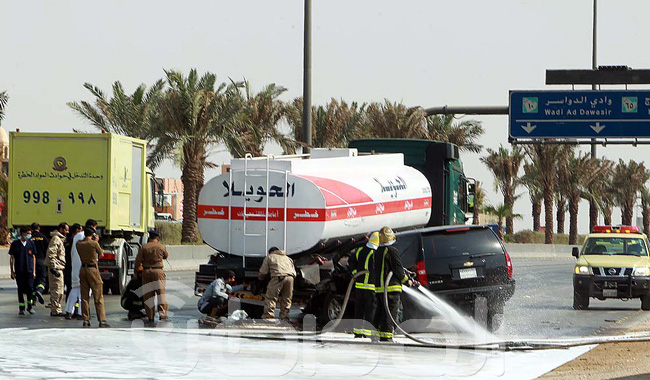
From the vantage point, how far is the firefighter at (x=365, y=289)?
17.9 m

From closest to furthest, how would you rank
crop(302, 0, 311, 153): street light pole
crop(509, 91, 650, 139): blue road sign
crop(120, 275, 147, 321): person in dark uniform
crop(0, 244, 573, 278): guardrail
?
crop(120, 275, 147, 321): person in dark uniform < crop(302, 0, 311, 153): street light pole < crop(0, 244, 573, 278): guardrail < crop(509, 91, 650, 139): blue road sign

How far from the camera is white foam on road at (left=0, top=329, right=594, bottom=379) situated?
13789 millimetres

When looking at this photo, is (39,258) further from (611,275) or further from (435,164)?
(611,275)

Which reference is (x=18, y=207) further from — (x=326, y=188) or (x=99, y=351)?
(x=99, y=351)

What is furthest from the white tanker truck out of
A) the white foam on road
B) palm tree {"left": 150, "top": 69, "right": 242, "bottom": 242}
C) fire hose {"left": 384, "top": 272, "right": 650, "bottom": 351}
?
palm tree {"left": 150, "top": 69, "right": 242, "bottom": 242}

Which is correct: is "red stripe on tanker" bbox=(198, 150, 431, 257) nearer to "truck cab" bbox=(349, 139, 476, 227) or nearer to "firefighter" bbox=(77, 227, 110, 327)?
"firefighter" bbox=(77, 227, 110, 327)

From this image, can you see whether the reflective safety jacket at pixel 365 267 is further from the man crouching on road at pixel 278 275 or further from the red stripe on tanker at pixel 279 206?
the red stripe on tanker at pixel 279 206

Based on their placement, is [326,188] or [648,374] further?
[326,188]

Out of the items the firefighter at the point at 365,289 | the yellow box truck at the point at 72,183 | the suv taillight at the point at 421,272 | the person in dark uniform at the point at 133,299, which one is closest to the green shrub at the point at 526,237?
the yellow box truck at the point at 72,183

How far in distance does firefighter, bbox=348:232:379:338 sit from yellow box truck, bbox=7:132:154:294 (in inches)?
407

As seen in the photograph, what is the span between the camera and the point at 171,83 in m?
53.7

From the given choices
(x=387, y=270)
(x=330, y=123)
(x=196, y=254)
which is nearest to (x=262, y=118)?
(x=330, y=123)

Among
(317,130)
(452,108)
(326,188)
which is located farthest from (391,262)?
(317,130)

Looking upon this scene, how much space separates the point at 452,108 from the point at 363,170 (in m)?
13.2
